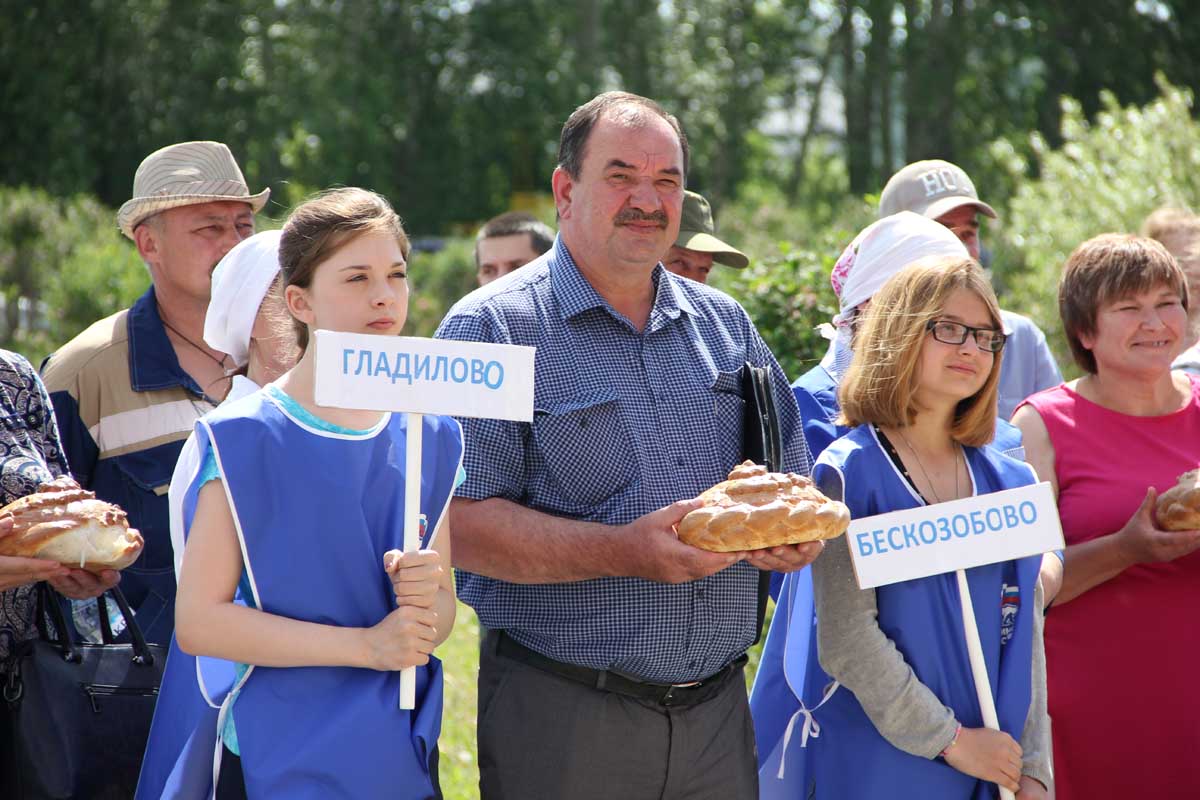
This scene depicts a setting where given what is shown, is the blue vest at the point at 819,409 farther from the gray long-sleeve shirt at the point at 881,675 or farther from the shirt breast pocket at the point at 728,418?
the gray long-sleeve shirt at the point at 881,675

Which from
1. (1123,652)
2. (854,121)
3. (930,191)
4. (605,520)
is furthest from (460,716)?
(854,121)

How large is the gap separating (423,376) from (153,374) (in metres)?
1.47

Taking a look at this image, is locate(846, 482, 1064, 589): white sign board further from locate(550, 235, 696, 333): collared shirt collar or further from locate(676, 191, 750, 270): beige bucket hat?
locate(676, 191, 750, 270): beige bucket hat

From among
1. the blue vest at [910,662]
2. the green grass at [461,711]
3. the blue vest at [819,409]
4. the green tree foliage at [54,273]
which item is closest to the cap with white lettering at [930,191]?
the blue vest at [819,409]

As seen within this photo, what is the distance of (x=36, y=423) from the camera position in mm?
3445

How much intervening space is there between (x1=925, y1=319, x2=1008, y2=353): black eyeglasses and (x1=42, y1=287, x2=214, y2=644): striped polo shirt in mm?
2080

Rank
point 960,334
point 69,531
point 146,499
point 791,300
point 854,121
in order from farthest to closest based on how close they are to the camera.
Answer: point 854,121, point 791,300, point 146,499, point 960,334, point 69,531

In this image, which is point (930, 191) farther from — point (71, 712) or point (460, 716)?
point (71, 712)

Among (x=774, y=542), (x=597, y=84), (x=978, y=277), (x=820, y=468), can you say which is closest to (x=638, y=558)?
(x=774, y=542)

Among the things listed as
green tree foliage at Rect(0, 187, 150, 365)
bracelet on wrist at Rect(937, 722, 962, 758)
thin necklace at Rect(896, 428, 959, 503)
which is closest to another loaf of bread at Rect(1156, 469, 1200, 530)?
thin necklace at Rect(896, 428, 959, 503)

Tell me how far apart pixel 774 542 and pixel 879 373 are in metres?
0.72

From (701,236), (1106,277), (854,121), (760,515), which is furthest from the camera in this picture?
(854,121)

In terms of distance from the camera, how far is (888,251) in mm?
3936

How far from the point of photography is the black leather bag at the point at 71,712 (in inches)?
128
